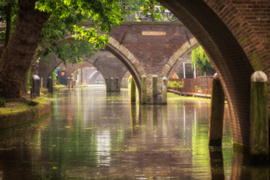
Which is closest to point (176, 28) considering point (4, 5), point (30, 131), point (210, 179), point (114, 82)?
point (4, 5)

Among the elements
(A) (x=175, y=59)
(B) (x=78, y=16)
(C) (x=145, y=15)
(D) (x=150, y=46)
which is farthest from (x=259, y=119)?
(D) (x=150, y=46)

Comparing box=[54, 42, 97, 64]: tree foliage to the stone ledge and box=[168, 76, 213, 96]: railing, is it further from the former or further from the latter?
the stone ledge

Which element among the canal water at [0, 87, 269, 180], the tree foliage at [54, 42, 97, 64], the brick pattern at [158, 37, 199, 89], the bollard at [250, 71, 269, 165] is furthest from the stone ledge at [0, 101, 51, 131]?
the tree foliage at [54, 42, 97, 64]

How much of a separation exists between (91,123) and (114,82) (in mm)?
32395

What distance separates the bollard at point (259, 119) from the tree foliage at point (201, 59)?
31730 mm

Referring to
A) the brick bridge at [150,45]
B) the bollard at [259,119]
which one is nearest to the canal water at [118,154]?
the bollard at [259,119]

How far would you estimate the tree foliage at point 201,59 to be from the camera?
37.7 metres

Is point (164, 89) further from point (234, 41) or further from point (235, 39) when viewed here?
point (235, 39)

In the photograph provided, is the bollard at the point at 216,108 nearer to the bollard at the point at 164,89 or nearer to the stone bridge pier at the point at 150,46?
the bollard at the point at 164,89

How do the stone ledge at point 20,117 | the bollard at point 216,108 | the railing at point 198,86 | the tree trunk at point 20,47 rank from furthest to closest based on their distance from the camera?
the railing at point 198,86 < the tree trunk at point 20,47 < the stone ledge at point 20,117 < the bollard at point 216,108

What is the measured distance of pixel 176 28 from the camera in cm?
2286

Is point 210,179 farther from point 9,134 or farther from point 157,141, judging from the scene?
point 9,134

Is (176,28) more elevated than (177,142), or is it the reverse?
(176,28)

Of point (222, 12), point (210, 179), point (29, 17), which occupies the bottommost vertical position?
point (210, 179)
